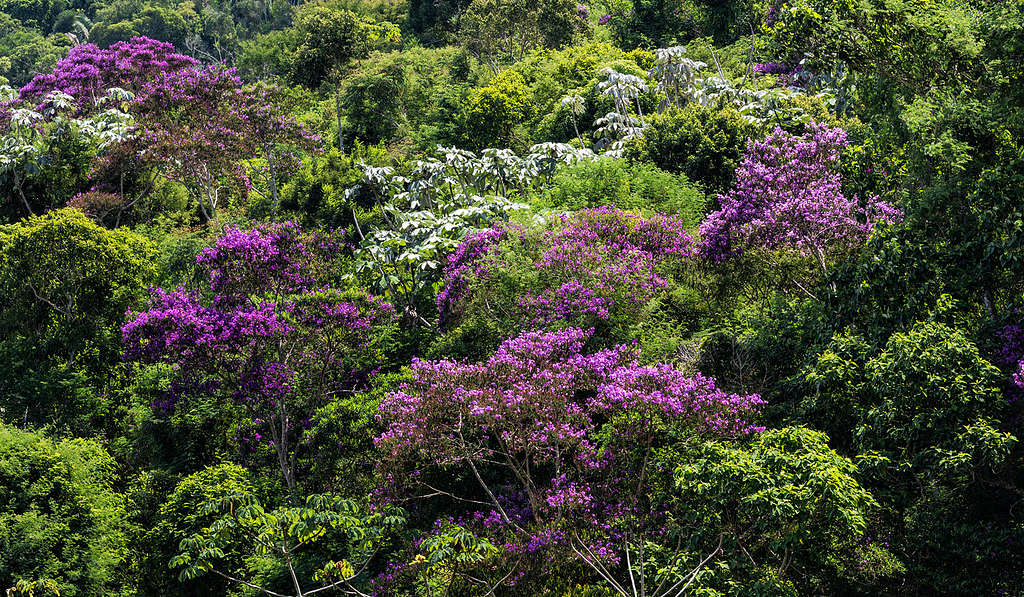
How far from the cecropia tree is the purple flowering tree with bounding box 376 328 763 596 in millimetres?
3641

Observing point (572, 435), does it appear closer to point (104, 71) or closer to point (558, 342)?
point (558, 342)

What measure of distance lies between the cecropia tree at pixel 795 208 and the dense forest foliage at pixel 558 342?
7cm

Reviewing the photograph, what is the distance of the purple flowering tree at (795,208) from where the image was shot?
13516 millimetres

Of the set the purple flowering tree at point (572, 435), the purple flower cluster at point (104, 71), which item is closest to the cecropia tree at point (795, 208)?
the purple flowering tree at point (572, 435)

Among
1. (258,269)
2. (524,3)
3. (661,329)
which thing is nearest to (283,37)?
(524,3)

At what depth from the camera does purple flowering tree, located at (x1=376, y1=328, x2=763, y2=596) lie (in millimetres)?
11133

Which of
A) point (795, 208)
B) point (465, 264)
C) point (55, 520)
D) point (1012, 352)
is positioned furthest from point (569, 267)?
point (55, 520)

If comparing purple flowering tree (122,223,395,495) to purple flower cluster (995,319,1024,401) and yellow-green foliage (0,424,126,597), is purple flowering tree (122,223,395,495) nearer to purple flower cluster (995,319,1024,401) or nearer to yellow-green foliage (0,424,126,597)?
yellow-green foliage (0,424,126,597)

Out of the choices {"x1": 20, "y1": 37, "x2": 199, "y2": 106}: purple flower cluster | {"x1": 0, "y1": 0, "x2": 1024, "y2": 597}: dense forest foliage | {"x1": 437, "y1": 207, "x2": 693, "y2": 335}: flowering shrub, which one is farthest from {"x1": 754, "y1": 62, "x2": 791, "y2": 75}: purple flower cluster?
→ {"x1": 20, "y1": 37, "x2": 199, "y2": 106}: purple flower cluster

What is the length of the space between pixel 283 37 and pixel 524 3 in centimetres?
2670

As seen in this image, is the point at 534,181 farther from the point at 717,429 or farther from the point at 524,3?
the point at 524,3

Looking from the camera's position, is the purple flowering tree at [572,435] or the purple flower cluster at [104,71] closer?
the purple flowering tree at [572,435]

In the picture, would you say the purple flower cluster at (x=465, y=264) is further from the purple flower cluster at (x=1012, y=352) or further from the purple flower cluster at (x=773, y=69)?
the purple flower cluster at (x=773, y=69)

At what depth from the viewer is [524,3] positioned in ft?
125
